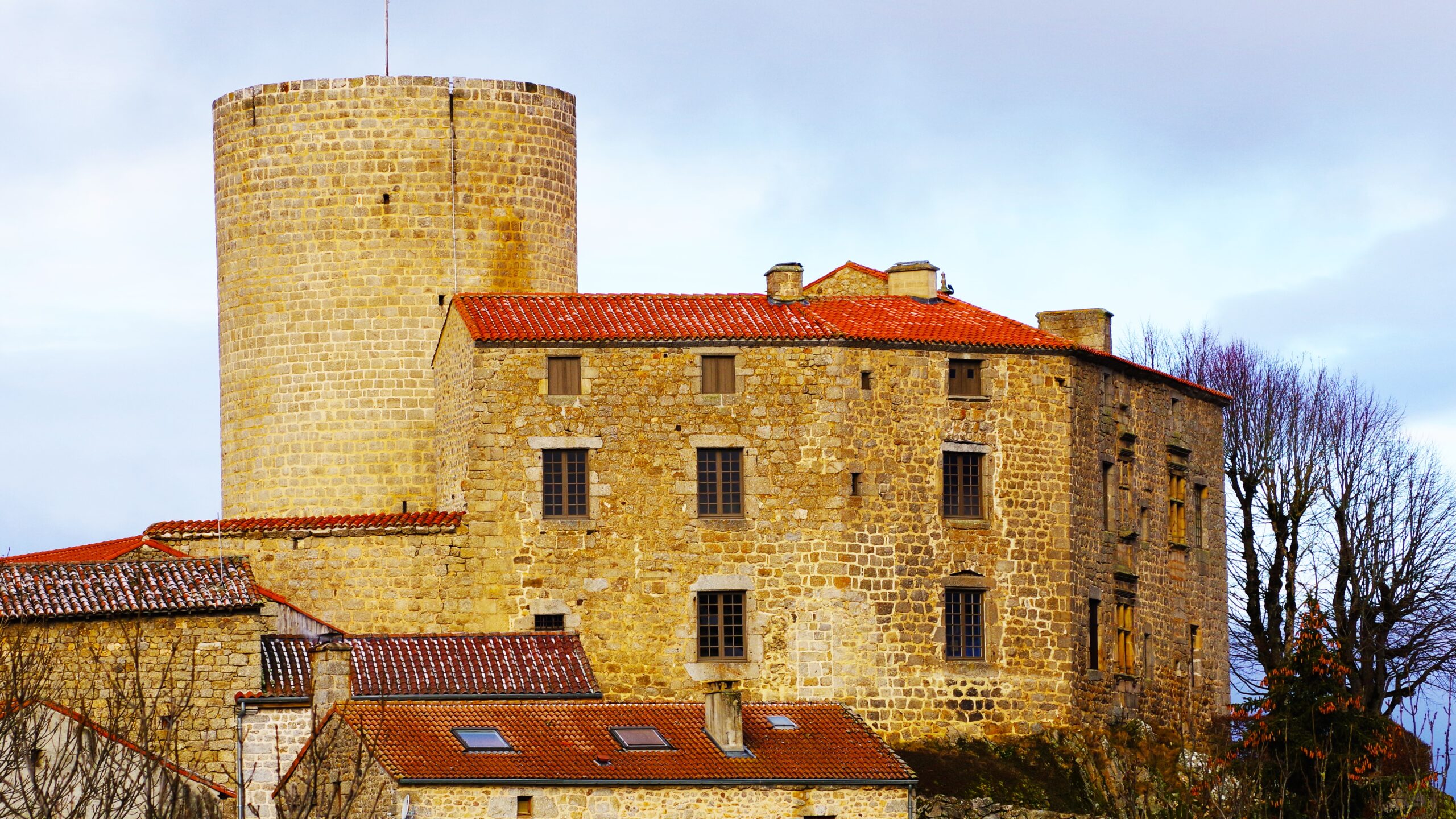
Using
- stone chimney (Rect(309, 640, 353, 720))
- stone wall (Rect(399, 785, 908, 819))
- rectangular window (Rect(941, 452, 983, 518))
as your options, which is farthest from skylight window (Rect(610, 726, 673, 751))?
rectangular window (Rect(941, 452, 983, 518))

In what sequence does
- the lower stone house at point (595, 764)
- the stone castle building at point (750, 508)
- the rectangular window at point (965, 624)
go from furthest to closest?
1. the rectangular window at point (965, 624)
2. the stone castle building at point (750, 508)
3. the lower stone house at point (595, 764)

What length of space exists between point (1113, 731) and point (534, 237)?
47.0 ft

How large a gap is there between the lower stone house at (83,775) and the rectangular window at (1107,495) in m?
17.8

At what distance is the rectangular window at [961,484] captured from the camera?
153 ft

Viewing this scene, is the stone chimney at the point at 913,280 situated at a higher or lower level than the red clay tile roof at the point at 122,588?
higher

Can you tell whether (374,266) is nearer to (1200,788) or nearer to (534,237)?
(534,237)

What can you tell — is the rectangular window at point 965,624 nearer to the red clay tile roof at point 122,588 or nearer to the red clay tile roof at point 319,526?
the red clay tile roof at point 319,526

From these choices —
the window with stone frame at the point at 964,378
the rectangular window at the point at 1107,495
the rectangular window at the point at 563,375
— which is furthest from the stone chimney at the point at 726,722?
the rectangular window at the point at 1107,495

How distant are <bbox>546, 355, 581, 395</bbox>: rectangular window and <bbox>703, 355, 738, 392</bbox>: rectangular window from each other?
7.05ft

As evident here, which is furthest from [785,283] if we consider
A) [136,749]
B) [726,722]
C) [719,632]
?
[136,749]

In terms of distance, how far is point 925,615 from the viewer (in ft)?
151

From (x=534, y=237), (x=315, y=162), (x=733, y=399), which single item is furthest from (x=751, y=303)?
(x=315, y=162)

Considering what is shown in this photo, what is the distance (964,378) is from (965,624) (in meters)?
4.27

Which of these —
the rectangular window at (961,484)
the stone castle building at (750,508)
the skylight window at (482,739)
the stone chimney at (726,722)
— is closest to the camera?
the skylight window at (482,739)
